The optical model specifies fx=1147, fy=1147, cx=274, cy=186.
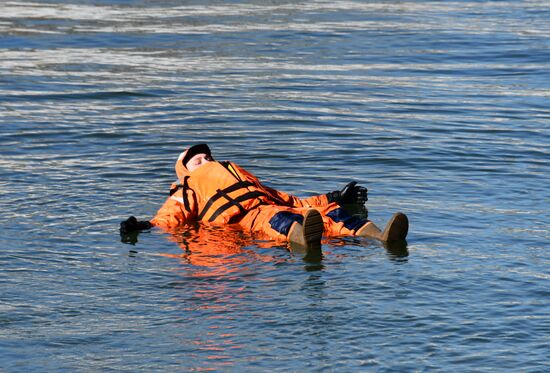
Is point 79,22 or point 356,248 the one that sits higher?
point 79,22

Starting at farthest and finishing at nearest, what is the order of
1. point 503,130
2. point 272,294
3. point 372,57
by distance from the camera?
point 372,57
point 503,130
point 272,294

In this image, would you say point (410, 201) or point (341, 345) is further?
point (410, 201)

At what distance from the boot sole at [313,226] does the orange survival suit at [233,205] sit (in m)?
0.59

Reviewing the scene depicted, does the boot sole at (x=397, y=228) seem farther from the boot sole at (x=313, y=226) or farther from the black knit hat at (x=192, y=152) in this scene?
the black knit hat at (x=192, y=152)

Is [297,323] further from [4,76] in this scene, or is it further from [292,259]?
[4,76]

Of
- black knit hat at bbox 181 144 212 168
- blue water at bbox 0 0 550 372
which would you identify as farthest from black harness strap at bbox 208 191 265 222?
black knit hat at bbox 181 144 212 168

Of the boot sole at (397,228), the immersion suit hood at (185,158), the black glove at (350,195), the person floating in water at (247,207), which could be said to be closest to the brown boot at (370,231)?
the person floating in water at (247,207)

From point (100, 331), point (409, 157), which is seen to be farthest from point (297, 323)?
point (409, 157)

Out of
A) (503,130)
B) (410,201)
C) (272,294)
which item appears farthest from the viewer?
(503,130)

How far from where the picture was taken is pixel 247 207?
12703mm

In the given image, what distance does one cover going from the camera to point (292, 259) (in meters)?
11.5

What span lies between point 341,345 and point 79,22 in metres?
23.6

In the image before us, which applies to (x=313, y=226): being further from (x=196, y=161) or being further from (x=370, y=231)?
(x=196, y=161)

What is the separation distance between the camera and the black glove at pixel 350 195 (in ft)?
43.9
